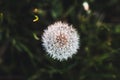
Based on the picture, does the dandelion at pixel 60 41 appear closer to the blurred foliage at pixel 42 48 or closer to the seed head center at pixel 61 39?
the seed head center at pixel 61 39

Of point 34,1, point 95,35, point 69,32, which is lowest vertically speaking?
point 69,32

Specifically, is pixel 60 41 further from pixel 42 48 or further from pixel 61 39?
pixel 42 48

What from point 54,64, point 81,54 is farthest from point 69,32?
point 81,54

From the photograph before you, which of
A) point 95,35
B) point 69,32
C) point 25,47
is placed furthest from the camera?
point 95,35

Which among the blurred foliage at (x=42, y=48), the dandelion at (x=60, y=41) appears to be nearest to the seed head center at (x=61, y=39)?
the dandelion at (x=60, y=41)

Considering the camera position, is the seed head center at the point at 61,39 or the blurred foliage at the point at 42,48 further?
the blurred foliage at the point at 42,48

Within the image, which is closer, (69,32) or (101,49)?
(69,32)

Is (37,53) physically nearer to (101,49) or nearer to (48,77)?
(48,77)
